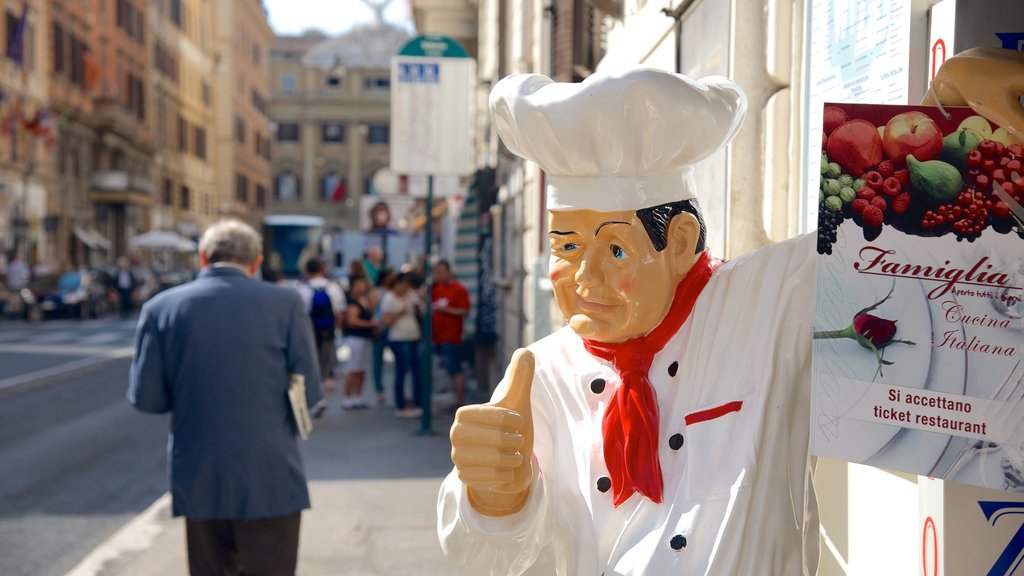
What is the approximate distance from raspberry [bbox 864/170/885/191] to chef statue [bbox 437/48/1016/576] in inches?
12.3

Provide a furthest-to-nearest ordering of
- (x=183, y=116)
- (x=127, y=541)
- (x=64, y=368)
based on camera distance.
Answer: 1. (x=183, y=116)
2. (x=64, y=368)
3. (x=127, y=541)

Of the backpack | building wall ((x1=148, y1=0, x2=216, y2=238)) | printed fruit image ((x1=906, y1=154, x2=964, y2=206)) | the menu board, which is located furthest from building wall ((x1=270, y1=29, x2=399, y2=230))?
printed fruit image ((x1=906, y1=154, x2=964, y2=206))

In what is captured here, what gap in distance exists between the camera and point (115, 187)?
138 feet

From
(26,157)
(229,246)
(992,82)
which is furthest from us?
(26,157)

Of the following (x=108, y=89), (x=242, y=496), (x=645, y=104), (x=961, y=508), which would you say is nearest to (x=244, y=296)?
(x=242, y=496)

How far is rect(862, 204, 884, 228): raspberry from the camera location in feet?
5.68

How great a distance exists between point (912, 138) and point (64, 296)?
1129 inches

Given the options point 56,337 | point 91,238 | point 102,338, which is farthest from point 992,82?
point 91,238

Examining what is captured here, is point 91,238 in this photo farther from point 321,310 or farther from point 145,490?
point 145,490

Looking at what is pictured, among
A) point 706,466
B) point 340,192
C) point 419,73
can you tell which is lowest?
point 706,466

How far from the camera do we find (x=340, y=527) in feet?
21.4

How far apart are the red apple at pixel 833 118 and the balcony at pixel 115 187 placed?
140ft

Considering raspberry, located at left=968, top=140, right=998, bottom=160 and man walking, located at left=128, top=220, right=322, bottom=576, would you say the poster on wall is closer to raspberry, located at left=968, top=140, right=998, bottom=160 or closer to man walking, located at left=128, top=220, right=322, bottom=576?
raspberry, located at left=968, top=140, right=998, bottom=160

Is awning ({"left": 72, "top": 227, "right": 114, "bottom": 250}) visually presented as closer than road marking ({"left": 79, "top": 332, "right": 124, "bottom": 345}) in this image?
No
